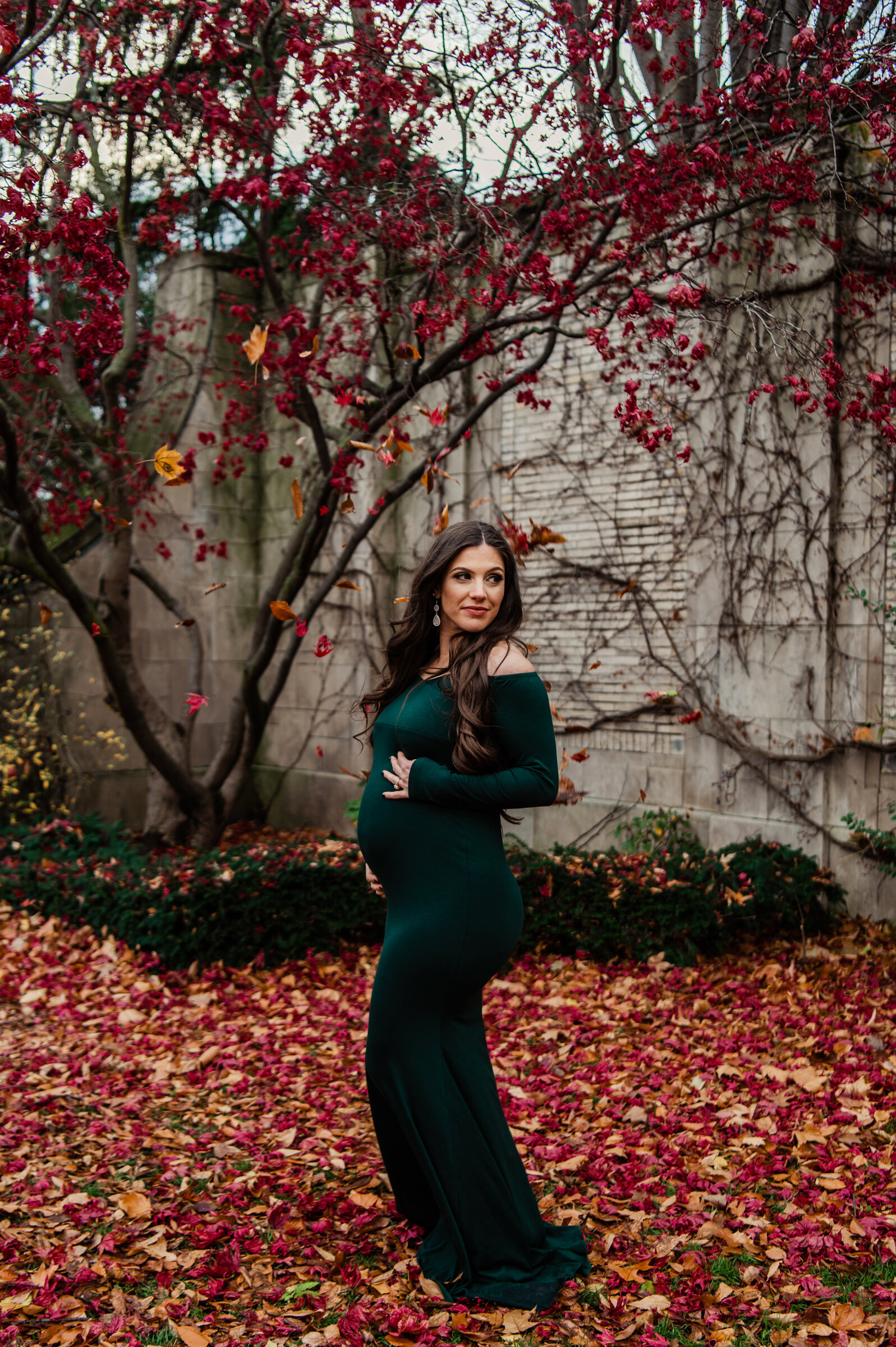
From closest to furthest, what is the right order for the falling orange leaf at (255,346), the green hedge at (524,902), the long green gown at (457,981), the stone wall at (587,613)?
the long green gown at (457,981) → the falling orange leaf at (255,346) → the green hedge at (524,902) → the stone wall at (587,613)

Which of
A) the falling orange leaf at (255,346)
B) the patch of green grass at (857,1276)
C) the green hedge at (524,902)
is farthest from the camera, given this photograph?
the green hedge at (524,902)

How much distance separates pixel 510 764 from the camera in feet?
9.04

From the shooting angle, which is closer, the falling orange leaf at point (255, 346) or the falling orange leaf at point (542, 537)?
the falling orange leaf at point (255, 346)

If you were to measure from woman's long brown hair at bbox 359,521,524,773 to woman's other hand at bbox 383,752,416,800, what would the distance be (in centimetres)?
13

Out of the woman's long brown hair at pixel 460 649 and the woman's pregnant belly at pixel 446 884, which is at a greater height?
the woman's long brown hair at pixel 460 649

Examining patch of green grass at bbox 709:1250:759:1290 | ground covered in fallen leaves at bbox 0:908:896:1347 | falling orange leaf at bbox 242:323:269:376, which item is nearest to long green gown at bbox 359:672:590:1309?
ground covered in fallen leaves at bbox 0:908:896:1347

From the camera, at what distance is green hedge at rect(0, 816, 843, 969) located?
5.59 metres

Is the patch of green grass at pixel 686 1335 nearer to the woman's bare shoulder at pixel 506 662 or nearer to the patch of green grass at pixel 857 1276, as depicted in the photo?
the patch of green grass at pixel 857 1276

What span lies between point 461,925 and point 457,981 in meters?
0.15

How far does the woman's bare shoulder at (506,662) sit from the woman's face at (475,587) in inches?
3.6

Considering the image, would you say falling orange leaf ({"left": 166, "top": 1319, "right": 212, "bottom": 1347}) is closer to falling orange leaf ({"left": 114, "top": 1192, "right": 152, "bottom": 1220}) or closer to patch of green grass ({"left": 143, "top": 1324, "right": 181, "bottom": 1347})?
patch of green grass ({"left": 143, "top": 1324, "right": 181, "bottom": 1347})

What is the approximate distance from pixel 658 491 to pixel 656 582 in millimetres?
602

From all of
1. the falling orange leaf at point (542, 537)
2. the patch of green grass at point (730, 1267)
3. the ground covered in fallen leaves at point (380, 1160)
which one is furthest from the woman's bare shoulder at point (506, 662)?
the falling orange leaf at point (542, 537)

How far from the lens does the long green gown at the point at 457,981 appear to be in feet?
8.89
